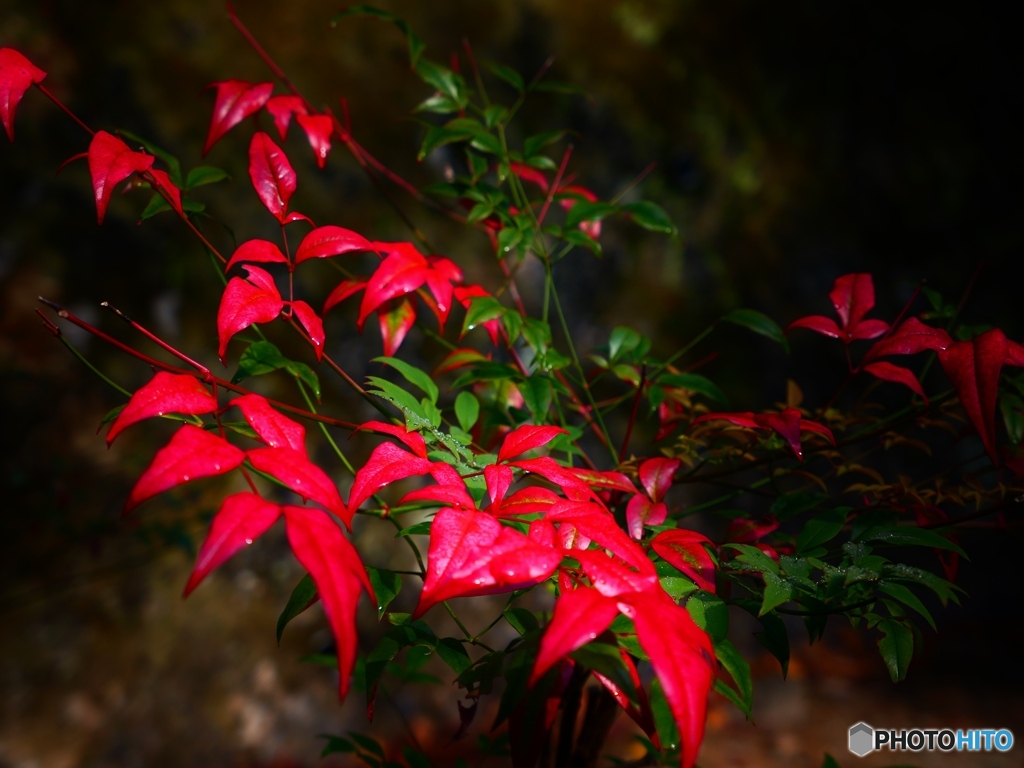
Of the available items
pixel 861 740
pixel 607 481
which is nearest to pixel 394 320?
pixel 607 481

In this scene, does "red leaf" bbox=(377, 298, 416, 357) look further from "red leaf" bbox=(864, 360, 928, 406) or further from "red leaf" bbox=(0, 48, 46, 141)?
"red leaf" bbox=(864, 360, 928, 406)

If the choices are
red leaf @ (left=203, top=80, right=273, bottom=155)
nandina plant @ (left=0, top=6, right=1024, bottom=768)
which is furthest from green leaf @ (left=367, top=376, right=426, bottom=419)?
red leaf @ (left=203, top=80, right=273, bottom=155)

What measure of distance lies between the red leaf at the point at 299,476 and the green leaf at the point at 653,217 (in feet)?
1.60

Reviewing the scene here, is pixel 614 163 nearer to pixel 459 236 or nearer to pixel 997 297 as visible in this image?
pixel 459 236

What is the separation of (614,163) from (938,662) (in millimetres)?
1580

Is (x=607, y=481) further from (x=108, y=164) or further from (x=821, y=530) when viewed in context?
(x=108, y=164)

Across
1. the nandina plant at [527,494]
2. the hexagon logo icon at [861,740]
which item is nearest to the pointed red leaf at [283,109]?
the nandina plant at [527,494]

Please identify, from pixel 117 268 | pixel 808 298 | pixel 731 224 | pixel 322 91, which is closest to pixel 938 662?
pixel 808 298

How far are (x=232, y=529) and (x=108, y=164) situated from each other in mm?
338

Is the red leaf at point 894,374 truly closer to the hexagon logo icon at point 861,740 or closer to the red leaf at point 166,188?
the red leaf at point 166,188

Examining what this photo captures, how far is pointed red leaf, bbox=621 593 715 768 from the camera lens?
0.28m

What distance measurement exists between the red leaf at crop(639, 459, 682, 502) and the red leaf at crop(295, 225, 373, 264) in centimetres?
33

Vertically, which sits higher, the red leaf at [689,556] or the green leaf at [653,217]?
the green leaf at [653,217]

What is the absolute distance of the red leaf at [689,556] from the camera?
17.3 inches
